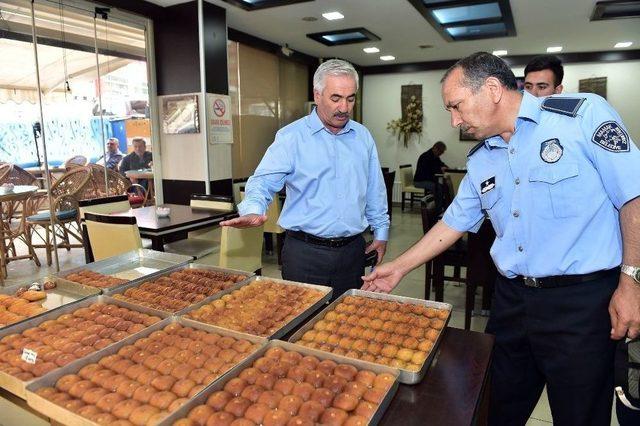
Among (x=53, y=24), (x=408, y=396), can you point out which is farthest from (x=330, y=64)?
(x=53, y=24)

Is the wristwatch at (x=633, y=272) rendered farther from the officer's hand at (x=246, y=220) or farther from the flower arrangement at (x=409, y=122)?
the flower arrangement at (x=409, y=122)

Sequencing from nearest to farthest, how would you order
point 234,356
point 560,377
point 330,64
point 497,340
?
point 234,356 < point 560,377 < point 497,340 < point 330,64

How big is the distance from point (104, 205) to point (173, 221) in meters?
0.97

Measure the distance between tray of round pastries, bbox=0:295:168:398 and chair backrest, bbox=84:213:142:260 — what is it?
137 cm

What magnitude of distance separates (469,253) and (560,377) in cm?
160

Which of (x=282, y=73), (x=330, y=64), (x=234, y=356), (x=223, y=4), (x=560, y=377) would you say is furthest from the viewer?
(x=282, y=73)

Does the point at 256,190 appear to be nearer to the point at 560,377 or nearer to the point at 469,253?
the point at 560,377

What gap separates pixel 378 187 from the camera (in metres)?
2.33

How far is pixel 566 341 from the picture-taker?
4.46 ft

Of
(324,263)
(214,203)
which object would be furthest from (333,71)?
(214,203)

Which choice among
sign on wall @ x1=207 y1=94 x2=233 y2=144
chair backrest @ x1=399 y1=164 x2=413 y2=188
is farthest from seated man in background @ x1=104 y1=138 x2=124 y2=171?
chair backrest @ x1=399 y1=164 x2=413 y2=188

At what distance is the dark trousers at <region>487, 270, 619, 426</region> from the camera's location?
1.32m

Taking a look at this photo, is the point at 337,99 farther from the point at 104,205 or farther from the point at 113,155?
the point at 113,155

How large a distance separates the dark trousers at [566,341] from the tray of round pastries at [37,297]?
1549mm
